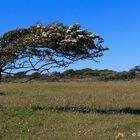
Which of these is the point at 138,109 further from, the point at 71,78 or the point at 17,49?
the point at 71,78

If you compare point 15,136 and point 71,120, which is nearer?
point 15,136

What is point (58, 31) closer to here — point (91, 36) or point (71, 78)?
point (91, 36)

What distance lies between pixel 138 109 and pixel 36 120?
5382mm

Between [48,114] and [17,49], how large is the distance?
146 inches

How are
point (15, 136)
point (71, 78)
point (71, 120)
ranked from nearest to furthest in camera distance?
point (15, 136) → point (71, 120) → point (71, 78)

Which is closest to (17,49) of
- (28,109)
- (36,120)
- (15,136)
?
(28,109)

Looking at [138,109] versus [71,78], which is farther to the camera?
[71,78]

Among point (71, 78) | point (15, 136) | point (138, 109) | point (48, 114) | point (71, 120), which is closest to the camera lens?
point (15, 136)

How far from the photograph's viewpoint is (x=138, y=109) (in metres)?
21.1

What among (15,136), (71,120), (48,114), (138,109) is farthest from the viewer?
(138,109)

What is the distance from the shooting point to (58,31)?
2142 cm

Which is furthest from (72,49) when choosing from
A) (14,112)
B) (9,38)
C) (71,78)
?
(71,78)

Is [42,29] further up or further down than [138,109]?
further up

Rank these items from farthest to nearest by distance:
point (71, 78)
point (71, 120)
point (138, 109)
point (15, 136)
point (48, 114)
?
point (71, 78) → point (138, 109) → point (48, 114) → point (71, 120) → point (15, 136)
